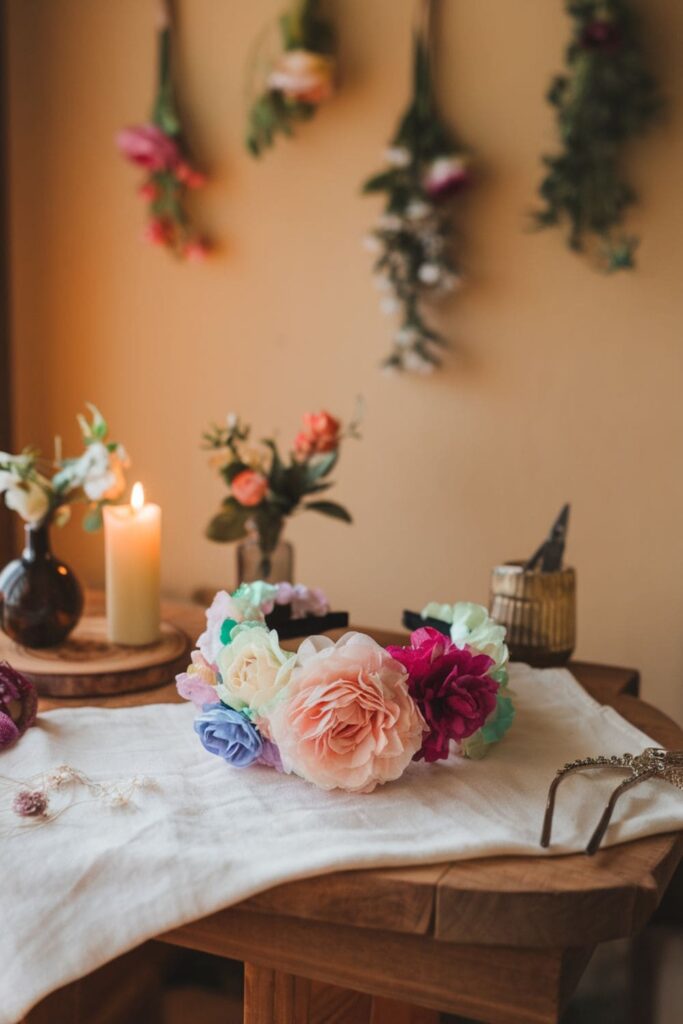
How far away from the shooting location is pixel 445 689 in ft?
3.04

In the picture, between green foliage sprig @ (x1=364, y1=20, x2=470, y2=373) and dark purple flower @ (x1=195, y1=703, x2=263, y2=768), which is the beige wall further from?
dark purple flower @ (x1=195, y1=703, x2=263, y2=768)

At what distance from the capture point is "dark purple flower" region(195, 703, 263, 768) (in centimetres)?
93

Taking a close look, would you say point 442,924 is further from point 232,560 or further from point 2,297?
point 2,297

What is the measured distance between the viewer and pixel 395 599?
2225 millimetres

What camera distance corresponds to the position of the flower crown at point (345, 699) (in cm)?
87

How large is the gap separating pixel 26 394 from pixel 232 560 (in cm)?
68

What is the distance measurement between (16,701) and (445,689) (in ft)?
1.47

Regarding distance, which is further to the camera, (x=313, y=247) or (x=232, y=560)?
(x=232, y=560)

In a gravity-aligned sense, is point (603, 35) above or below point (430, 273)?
above

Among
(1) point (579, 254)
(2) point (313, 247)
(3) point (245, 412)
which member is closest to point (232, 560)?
(3) point (245, 412)

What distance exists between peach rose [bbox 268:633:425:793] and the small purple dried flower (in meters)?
0.21

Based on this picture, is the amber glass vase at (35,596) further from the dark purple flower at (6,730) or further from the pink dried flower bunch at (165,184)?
the pink dried flower bunch at (165,184)

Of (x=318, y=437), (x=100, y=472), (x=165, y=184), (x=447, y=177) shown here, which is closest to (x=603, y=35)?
(x=447, y=177)

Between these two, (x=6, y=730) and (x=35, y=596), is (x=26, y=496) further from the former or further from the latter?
(x=6, y=730)
